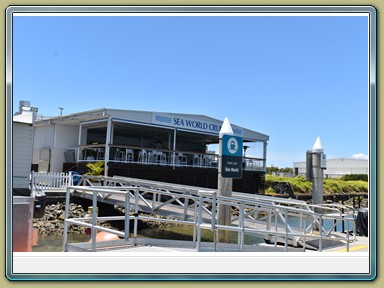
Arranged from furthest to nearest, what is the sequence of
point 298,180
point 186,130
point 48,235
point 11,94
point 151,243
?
point 298,180
point 186,130
point 48,235
point 151,243
point 11,94

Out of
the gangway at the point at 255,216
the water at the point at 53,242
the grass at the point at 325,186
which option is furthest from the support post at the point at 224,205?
the grass at the point at 325,186

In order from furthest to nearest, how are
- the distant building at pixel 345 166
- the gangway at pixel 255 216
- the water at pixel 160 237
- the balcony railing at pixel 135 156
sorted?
1. the distant building at pixel 345 166
2. the balcony railing at pixel 135 156
3. the water at pixel 160 237
4. the gangway at pixel 255 216

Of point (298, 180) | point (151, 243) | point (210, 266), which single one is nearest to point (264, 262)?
point (210, 266)

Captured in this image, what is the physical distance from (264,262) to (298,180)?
100 ft

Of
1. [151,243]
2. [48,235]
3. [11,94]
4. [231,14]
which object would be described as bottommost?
[48,235]

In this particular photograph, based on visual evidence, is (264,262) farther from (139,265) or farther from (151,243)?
(151,243)

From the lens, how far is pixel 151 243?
22.9 feet

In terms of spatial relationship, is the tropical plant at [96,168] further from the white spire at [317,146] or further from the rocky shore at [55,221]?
the white spire at [317,146]

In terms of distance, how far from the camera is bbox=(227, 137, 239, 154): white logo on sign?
861 centimetres

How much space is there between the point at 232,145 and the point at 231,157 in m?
0.28

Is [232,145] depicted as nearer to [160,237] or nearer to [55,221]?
[160,237]

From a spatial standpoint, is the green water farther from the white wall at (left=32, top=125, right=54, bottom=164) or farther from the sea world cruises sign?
the white wall at (left=32, top=125, right=54, bottom=164)

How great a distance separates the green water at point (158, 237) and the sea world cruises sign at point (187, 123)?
589cm

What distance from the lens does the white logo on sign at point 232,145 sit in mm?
8609
